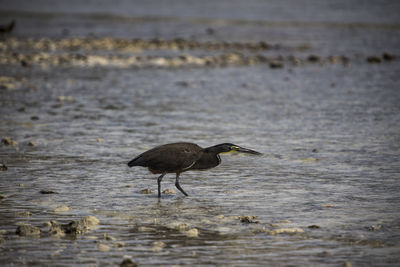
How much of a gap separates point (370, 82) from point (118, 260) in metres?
18.9

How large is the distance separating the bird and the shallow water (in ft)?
1.52

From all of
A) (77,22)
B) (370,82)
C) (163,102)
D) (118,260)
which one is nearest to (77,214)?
(118,260)

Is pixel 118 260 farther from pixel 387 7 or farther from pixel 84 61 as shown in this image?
pixel 387 7

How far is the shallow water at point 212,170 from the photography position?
8.55 metres

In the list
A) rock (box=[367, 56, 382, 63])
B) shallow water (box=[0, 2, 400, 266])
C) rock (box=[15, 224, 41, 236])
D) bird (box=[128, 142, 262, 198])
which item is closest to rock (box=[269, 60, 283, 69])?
shallow water (box=[0, 2, 400, 266])

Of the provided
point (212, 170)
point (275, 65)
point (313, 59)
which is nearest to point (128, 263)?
point (212, 170)

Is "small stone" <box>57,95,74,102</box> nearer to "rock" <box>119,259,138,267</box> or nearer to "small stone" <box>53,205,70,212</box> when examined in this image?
"small stone" <box>53,205,70,212</box>

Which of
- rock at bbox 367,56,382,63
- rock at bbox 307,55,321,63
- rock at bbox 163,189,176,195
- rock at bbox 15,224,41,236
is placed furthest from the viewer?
rock at bbox 307,55,321,63

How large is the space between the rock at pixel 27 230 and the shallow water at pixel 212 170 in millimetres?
81

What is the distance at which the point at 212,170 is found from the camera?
43.7 feet

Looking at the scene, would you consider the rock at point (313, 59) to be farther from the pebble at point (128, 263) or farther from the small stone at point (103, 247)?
the pebble at point (128, 263)

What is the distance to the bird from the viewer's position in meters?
11.2

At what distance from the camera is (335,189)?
1159 centimetres

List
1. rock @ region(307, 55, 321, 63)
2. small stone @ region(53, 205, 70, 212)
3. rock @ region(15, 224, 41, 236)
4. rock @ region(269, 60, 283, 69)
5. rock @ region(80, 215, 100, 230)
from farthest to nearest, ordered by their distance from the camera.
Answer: rock @ region(307, 55, 321, 63) < rock @ region(269, 60, 283, 69) < small stone @ region(53, 205, 70, 212) < rock @ region(80, 215, 100, 230) < rock @ region(15, 224, 41, 236)
